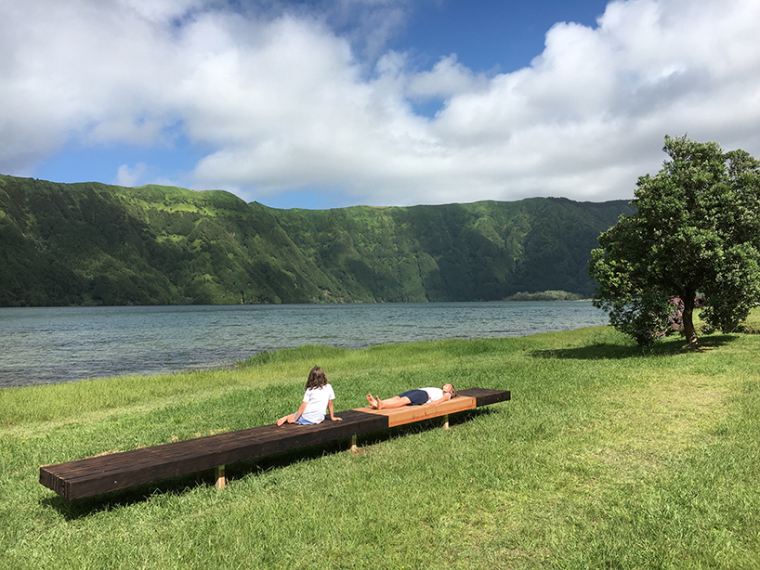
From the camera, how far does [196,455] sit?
275 inches

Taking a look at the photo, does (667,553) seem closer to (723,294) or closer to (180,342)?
(723,294)

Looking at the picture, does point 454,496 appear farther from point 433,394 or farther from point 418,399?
point 433,394

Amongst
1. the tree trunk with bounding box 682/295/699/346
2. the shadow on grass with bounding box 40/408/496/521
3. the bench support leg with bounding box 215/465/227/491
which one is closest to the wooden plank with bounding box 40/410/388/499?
the bench support leg with bounding box 215/465/227/491

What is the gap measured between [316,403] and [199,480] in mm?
2462

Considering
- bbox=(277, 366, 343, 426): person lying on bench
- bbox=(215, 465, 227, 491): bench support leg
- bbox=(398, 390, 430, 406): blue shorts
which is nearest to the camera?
bbox=(215, 465, 227, 491): bench support leg

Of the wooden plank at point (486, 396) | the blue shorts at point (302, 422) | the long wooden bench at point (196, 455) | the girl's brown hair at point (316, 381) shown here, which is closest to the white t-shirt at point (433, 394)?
the long wooden bench at point (196, 455)

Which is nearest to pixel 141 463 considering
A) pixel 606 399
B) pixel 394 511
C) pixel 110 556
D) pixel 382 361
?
pixel 110 556

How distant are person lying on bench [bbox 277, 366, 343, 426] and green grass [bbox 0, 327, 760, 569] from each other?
75 centimetres

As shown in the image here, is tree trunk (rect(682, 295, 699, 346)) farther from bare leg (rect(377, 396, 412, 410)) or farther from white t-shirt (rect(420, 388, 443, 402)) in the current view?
bare leg (rect(377, 396, 412, 410))

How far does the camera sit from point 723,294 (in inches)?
834

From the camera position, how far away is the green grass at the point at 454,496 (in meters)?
5.20

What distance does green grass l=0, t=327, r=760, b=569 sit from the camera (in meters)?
5.20

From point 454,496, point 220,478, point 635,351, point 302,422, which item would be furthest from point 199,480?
point 635,351

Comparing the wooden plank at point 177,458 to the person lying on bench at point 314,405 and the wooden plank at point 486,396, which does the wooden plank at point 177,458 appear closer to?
the person lying on bench at point 314,405
